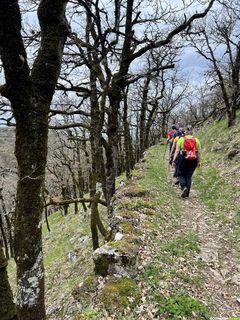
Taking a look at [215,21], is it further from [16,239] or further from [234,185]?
[16,239]

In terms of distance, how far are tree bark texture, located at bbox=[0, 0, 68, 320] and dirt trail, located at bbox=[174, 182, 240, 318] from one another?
2921 millimetres

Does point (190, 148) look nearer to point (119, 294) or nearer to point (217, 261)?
point (217, 261)

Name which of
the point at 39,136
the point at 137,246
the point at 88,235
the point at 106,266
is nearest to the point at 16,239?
the point at 39,136

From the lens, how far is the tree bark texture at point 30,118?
13.4 feet

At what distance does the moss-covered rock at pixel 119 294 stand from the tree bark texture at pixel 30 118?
3.37 feet

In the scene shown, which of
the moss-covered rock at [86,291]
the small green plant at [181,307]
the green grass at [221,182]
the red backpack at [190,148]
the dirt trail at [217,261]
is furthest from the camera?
the red backpack at [190,148]

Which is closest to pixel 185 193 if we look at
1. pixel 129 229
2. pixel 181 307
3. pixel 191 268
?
pixel 129 229

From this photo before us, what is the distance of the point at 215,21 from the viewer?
970 inches

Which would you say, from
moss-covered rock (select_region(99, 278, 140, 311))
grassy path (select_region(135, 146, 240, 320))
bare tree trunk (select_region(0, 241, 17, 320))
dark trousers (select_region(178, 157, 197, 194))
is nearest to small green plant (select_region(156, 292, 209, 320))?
grassy path (select_region(135, 146, 240, 320))

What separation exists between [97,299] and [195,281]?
1.86 meters

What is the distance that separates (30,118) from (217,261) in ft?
16.5

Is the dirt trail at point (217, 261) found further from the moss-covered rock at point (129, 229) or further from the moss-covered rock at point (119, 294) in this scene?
the moss-covered rock at point (129, 229)

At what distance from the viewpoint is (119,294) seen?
218 inches

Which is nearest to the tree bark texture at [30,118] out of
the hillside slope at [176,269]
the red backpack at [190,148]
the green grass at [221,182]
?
the hillside slope at [176,269]
